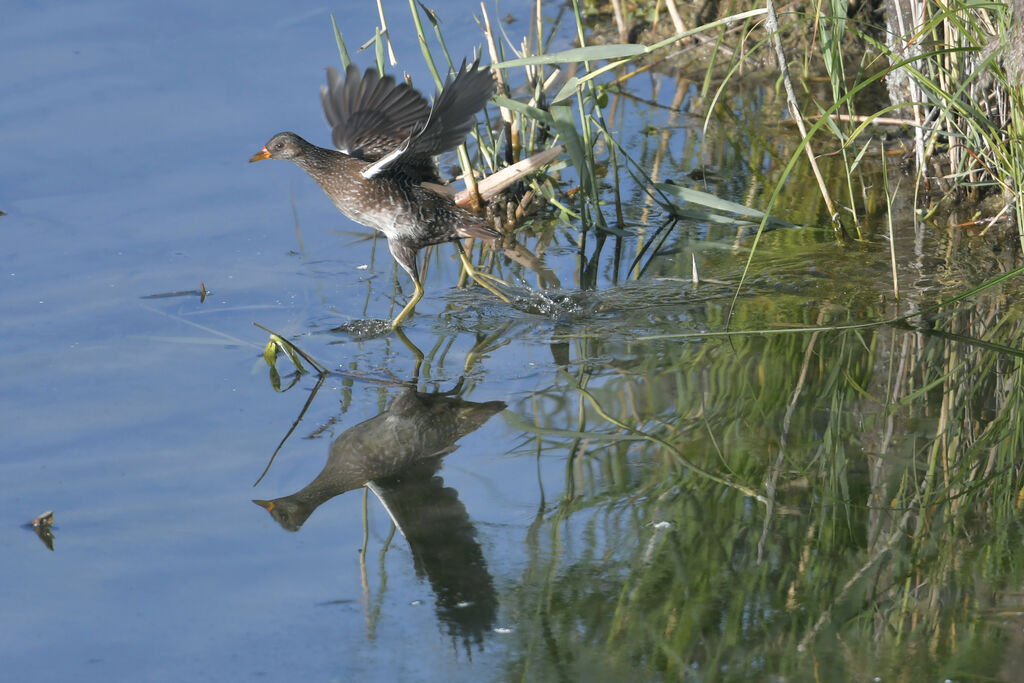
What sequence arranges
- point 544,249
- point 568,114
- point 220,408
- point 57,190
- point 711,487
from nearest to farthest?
point 711,487 < point 220,408 < point 568,114 < point 544,249 < point 57,190

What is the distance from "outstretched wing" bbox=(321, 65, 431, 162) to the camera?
4727 millimetres

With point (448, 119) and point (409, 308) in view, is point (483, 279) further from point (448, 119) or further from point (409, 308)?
point (448, 119)

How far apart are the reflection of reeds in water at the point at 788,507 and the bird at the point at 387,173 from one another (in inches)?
34.1

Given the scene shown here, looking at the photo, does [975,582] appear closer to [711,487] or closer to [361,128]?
[711,487]

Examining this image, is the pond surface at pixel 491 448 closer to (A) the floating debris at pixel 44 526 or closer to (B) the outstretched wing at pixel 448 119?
(A) the floating debris at pixel 44 526

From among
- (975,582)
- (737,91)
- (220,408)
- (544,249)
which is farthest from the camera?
(737,91)

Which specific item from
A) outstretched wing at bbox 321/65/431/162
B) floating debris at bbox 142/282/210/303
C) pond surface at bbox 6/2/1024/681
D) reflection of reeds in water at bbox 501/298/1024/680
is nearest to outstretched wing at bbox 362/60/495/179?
outstretched wing at bbox 321/65/431/162

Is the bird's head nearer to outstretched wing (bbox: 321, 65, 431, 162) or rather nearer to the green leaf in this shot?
outstretched wing (bbox: 321, 65, 431, 162)

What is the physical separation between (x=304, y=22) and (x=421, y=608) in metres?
5.37

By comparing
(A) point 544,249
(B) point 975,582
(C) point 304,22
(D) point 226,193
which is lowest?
(B) point 975,582

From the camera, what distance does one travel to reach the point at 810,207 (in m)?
5.45

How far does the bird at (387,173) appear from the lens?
466cm

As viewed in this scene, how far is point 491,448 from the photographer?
3.64 metres

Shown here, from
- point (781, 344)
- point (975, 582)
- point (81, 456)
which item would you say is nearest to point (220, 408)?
point (81, 456)
